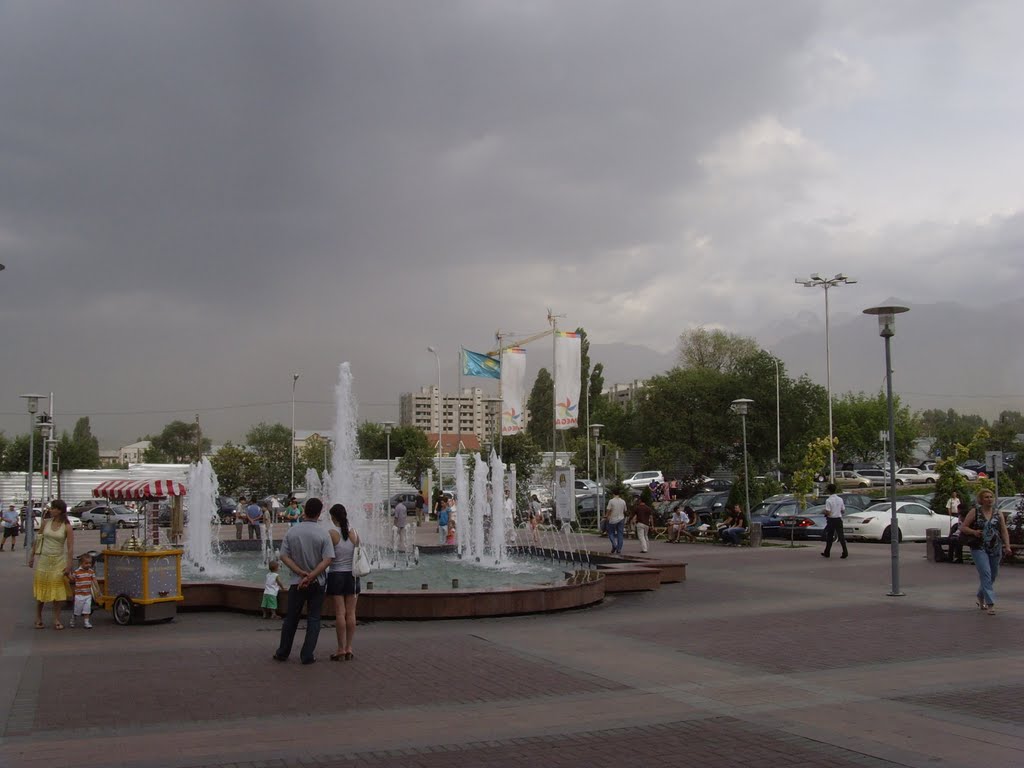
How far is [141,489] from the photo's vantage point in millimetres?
23984

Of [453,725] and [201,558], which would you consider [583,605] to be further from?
[201,558]

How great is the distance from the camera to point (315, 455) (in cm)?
7456

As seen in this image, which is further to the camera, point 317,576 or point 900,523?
point 900,523

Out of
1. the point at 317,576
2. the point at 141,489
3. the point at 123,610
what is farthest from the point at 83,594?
the point at 141,489

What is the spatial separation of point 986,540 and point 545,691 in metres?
7.75

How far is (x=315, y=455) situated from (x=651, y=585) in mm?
59946

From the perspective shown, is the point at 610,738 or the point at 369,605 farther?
the point at 369,605

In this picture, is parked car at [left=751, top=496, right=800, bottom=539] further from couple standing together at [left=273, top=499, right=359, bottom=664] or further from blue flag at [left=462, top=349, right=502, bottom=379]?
couple standing together at [left=273, top=499, right=359, bottom=664]

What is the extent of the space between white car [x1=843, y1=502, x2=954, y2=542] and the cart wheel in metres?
22.0

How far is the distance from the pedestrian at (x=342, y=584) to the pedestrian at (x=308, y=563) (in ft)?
0.45

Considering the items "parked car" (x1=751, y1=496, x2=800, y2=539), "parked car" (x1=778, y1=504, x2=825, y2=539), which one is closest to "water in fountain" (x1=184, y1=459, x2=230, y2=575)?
"parked car" (x1=751, y1=496, x2=800, y2=539)

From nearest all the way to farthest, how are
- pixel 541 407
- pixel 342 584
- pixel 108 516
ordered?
pixel 342 584, pixel 108 516, pixel 541 407

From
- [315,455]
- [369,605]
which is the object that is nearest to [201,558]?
[369,605]

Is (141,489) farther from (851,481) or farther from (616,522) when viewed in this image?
(851,481)
